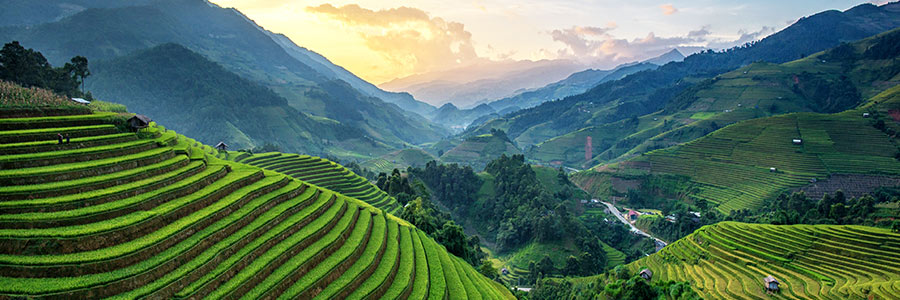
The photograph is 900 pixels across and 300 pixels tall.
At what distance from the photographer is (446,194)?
3211 inches

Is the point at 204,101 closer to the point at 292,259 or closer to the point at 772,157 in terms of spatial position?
the point at 292,259

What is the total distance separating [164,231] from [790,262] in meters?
46.6

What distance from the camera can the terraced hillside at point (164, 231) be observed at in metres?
11.7

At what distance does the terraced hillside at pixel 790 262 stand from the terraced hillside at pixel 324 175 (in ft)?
105

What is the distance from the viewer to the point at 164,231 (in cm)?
1407

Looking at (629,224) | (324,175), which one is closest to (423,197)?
(324,175)

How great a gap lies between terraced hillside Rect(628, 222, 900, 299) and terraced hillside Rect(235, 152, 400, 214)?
105 ft

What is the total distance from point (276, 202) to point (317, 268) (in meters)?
5.25

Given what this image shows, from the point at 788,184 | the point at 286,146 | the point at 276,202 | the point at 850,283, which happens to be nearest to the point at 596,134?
the point at 788,184

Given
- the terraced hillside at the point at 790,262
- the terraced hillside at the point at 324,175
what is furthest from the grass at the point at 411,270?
the terraced hillside at the point at 790,262

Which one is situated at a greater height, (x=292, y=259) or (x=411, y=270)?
(x=292, y=259)

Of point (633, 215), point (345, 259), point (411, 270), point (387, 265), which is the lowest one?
point (633, 215)

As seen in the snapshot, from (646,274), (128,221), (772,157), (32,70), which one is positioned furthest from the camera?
(772,157)

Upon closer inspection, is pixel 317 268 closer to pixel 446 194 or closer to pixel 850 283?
pixel 850 283
